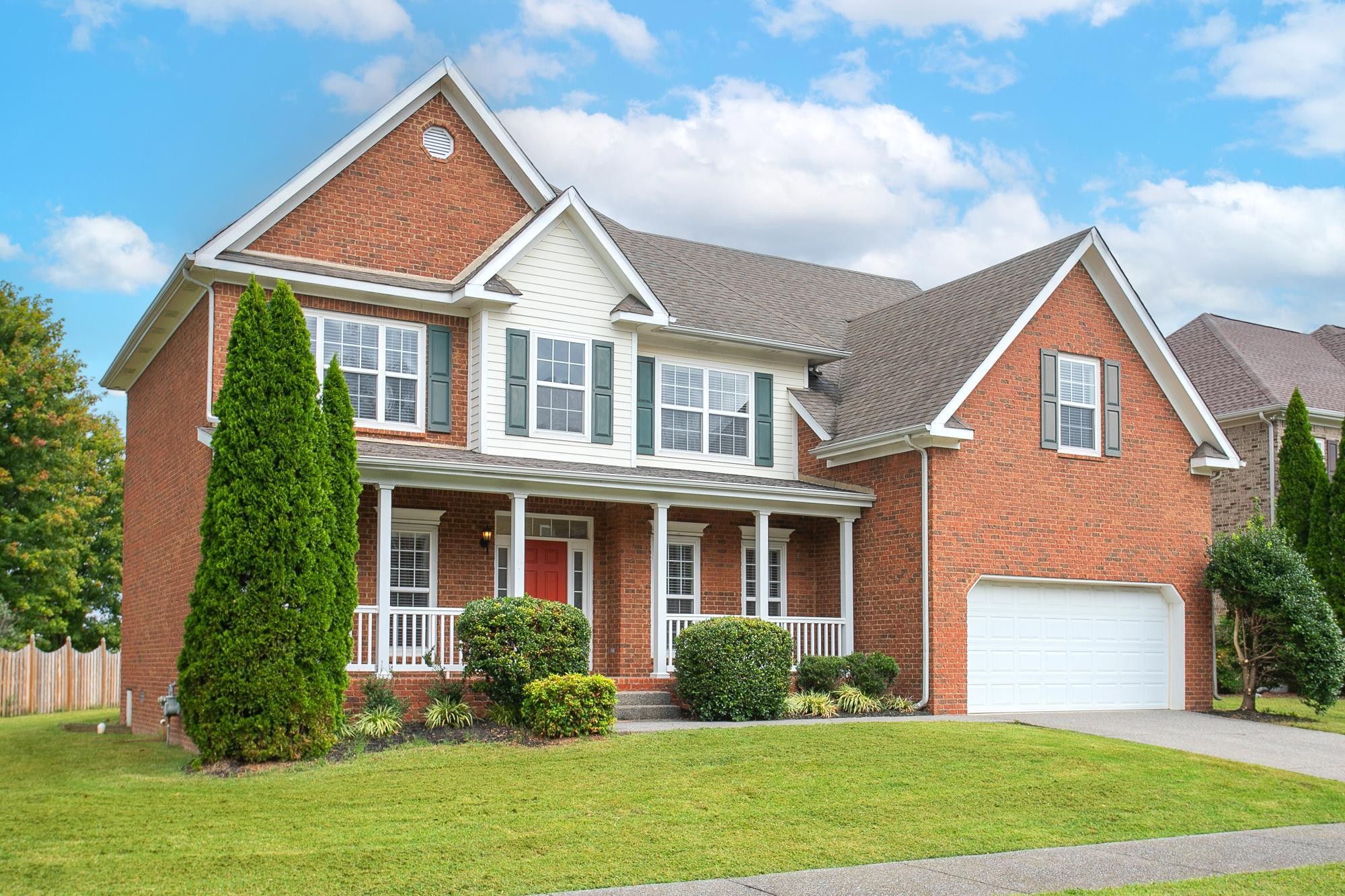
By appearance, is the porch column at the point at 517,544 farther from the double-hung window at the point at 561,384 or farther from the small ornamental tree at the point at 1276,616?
the small ornamental tree at the point at 1276,616

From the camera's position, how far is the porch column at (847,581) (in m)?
20.2

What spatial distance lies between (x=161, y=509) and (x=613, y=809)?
39.4 feet

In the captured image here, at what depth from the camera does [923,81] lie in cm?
1895

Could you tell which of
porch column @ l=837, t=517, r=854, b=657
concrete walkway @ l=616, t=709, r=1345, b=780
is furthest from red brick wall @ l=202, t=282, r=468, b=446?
porch column @ l=837, t=517, r=854, b=657

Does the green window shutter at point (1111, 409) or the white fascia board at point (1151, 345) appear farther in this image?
the green window shutter at point (1111, 409)

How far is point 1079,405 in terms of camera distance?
21.0 m

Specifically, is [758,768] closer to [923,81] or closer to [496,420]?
[496,420]

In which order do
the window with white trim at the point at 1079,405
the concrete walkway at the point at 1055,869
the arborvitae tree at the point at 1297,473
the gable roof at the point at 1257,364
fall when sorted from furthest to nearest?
the gable roof at the point at 1257,364, the arborvitae tree at the point at 1297,473, the window with white trim at the point at 1079,405, the concrete walkway at the point at 1055,869

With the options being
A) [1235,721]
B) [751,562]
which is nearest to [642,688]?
[751,562]

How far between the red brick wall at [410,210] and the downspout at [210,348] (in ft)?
2.93

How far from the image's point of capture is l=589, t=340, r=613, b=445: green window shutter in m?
19.7

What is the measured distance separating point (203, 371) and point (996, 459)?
38.8ft

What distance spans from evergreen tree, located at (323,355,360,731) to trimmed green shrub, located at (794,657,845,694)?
22.5 feet

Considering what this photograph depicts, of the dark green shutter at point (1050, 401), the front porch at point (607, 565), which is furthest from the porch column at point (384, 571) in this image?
the dark green shutter at point (1050, 401)
